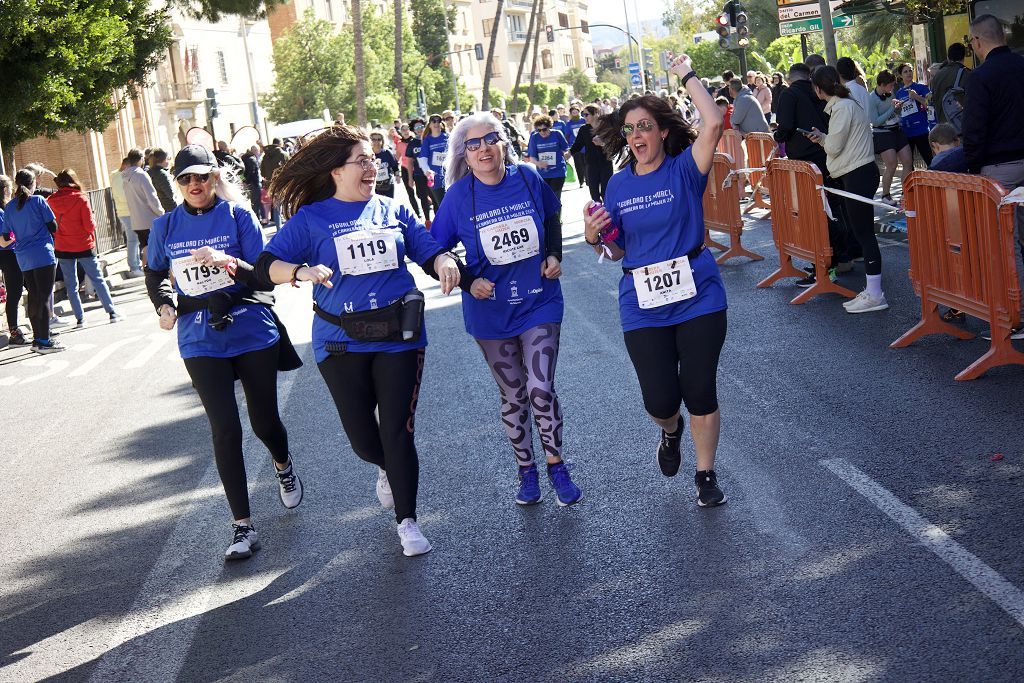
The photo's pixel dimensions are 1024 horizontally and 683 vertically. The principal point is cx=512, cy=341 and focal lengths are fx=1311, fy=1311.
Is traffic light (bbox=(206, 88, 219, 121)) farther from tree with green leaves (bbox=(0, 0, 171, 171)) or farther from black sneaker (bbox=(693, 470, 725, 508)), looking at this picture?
black sneaker (bbox=(693, 470, 725, 508))

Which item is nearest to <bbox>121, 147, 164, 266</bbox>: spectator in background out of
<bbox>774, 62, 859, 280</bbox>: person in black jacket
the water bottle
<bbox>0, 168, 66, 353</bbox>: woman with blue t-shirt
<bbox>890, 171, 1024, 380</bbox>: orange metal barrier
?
<bbox>0, 168, 66, 353</bbox>: woman with blue t-shirt

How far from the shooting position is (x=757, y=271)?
13.7 m

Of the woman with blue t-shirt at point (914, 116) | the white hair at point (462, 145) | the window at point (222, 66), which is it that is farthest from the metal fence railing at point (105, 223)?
the window at point (222, 66)

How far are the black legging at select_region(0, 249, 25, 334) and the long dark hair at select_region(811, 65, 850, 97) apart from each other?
31.2 feet

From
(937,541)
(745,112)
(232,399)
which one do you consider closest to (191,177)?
(232,399)

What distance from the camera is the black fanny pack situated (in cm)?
570

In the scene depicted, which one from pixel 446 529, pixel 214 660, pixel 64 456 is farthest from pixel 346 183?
pixel 64 456

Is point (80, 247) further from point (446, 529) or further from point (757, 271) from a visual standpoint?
point (446, 529)

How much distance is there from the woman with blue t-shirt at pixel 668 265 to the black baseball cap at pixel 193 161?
181cm

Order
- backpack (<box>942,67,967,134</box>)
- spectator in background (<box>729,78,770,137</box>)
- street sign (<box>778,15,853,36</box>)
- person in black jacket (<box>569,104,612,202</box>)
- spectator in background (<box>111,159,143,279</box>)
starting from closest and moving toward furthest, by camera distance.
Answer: backpack (<box>942,67,967,134</box>)
spectator in background (<box>729,78,770,137</box>)
spectator in background (<box>111,159,143,279</box>)
person in black jacket (<box>569,104,612,202</box>)
street sign (<box>778,15,853,36</box>)

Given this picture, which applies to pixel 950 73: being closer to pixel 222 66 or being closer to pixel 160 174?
pixel 160 174

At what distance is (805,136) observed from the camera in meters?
12.4

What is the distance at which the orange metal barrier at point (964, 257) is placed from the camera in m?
7.82

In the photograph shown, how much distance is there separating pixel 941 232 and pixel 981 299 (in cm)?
75
